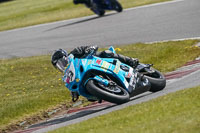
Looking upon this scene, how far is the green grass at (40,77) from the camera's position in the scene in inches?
395

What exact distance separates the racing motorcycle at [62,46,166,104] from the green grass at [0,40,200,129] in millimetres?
1729

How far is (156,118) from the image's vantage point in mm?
6574

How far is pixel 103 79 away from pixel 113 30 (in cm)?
1054

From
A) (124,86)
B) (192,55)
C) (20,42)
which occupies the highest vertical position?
(124,86)

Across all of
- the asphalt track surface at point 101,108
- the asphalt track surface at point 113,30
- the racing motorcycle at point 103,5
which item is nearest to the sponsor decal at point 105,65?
the asphalt track surface at point 101,108

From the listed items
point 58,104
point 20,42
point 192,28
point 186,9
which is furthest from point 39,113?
point 186,9

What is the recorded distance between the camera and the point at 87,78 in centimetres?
832

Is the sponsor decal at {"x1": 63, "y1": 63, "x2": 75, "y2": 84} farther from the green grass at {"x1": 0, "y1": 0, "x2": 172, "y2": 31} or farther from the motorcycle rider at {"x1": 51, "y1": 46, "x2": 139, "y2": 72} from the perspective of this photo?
the green grass at {"x1": 0, "y1": 0, "x2": 172, "y2": 31}

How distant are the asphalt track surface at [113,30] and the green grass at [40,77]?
165 centimetres

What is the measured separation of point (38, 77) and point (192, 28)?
19.3 feet

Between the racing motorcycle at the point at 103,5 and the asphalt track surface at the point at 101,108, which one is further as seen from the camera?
the racing motorcycle at the point at 103,5

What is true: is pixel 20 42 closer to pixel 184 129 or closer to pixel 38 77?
pixel 38 77

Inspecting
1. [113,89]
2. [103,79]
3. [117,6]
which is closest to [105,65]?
[103,79]

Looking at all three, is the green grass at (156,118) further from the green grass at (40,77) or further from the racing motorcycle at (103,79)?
the green grass at (40,77)
